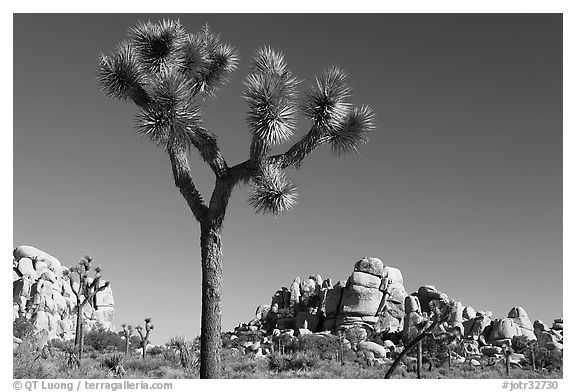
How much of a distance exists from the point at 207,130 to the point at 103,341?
24291 mm

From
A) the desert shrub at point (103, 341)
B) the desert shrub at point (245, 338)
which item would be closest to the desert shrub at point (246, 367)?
the desert shrub at point (103, 341)

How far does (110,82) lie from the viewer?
12.6 metres

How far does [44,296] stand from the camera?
156ft

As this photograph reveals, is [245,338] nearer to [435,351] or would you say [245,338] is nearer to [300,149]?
[435,351]

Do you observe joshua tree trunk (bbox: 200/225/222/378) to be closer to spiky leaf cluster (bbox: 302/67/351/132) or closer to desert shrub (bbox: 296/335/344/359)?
spiky leaf cluster (bbox: 302/67/351/132)

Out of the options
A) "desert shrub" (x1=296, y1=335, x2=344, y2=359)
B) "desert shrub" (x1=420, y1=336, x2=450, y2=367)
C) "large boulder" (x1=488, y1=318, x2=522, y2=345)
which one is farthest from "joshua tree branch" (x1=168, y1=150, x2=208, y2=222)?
"large boulder" (x1=488, y1=318, x2=522, y2=345)

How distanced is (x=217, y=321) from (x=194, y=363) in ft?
16.2

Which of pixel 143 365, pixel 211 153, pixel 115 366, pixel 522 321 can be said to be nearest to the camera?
pixel 211 153

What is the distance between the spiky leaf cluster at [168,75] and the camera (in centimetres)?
1157

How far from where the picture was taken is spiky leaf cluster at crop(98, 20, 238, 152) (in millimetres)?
11570

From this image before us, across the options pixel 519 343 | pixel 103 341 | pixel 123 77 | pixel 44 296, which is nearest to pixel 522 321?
pixel 519 343
